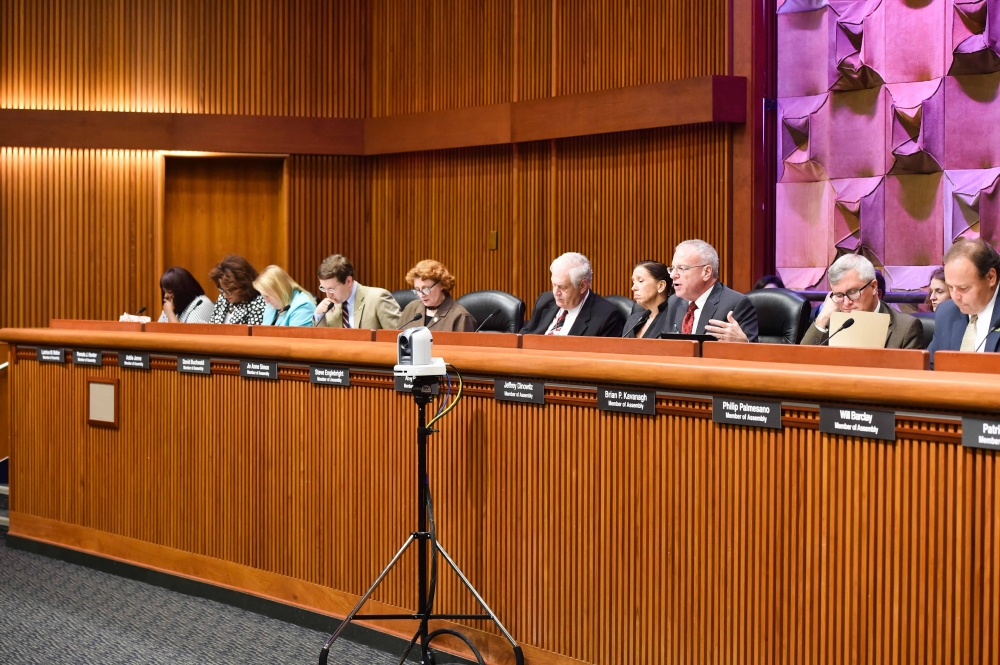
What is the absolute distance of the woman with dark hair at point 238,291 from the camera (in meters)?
5.24

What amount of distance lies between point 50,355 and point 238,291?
145 cm

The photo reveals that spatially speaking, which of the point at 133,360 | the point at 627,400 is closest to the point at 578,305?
the point at 133,360

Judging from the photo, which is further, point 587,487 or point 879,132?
point 879,132

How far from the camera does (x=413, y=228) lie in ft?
22.8

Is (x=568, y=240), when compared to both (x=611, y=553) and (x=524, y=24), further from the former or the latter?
(x=611, y=553)

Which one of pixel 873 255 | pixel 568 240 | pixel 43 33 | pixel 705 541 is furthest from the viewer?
pixel 43 33

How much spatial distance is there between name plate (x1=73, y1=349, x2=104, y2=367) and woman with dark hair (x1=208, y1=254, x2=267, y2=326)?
1.45 metres

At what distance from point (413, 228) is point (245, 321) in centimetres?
196

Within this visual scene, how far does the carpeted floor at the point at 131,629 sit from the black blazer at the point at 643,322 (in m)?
1.72

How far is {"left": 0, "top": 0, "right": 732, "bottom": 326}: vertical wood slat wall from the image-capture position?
623 cm

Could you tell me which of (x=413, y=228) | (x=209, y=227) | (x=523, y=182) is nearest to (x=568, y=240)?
(x=523, y=182)

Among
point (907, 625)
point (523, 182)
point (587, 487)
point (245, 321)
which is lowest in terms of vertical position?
point (907, 625)

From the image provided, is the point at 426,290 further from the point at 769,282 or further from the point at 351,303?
the point at 769,282

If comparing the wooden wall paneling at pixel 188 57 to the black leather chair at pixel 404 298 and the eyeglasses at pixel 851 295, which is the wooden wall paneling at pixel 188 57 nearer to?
the black leather chair at pixel 404 298
